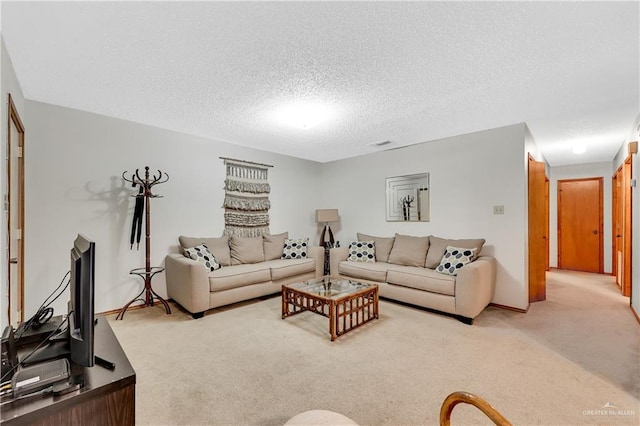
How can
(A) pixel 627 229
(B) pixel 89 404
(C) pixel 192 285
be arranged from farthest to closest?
(A) pixel 627 229
(C) pixel 192 285
(B) pixel 89 404

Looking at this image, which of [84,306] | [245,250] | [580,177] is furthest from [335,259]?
[580,177]

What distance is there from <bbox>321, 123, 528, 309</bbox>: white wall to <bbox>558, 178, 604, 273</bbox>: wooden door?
3745mm

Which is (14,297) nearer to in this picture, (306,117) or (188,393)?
(188,393)

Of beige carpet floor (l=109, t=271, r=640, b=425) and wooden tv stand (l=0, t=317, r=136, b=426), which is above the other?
wooden tv stand (l=0, t=317, r=136, b=426)

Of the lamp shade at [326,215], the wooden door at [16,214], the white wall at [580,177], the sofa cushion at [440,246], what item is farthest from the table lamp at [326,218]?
the white wall at [580,177]

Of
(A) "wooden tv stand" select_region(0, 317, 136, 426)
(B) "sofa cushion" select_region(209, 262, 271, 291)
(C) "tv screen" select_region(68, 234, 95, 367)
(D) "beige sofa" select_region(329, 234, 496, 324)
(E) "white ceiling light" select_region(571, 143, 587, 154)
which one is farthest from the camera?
(E) "white ceiling light" select_region(571, 143, 587, 154)

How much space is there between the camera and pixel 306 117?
10.8 ft

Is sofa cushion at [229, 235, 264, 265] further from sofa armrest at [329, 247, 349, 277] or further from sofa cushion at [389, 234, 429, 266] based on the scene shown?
sofa cushion at [389, 234, 429, 266]

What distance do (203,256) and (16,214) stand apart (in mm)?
1768

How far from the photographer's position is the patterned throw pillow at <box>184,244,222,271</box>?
362 cm

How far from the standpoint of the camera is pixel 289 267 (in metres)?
4.23

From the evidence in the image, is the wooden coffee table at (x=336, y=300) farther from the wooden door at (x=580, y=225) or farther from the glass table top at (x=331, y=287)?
the wooden door at (x=580, y=225)

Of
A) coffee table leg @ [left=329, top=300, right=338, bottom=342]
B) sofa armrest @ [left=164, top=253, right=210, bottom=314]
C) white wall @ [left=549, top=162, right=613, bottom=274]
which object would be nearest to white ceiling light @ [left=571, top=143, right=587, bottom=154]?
white wall @ [left=549, top=162, right=613, bottom=274]

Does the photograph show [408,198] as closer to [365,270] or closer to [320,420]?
[365,270]
